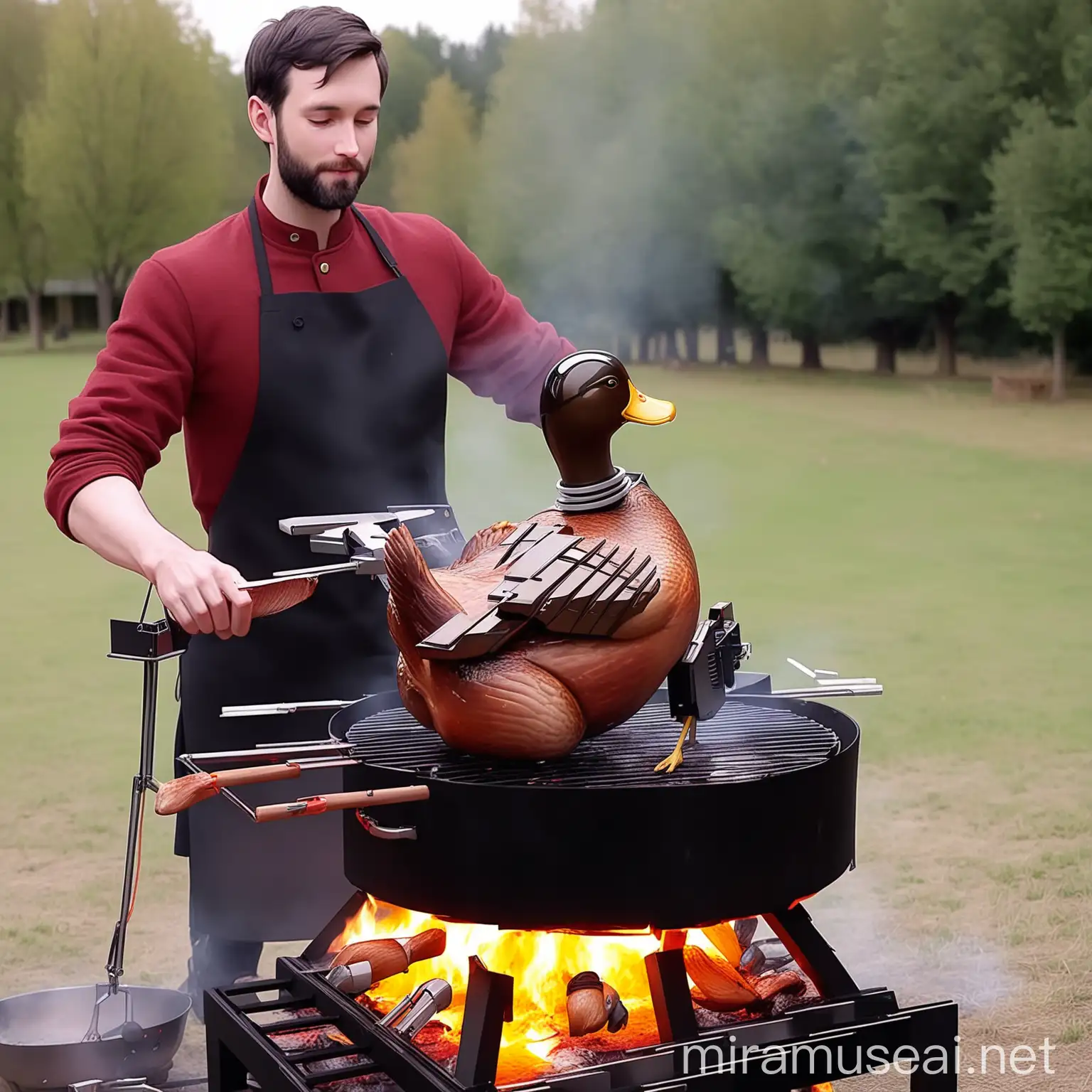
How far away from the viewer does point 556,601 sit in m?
2.61

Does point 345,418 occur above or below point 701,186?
below

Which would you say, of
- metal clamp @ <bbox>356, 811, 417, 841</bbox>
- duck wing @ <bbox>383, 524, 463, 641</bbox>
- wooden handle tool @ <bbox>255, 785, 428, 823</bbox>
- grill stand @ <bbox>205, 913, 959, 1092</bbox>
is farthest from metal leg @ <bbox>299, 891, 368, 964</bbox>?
duck wing @ <bbox>383, 524, 463, 641</bbox>

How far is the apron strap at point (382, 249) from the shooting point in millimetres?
3830

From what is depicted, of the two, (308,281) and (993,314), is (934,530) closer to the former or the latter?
(308,281)

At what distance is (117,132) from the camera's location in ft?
139

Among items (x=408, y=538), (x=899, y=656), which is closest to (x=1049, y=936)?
(x=408, y=538)

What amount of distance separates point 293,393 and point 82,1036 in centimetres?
173

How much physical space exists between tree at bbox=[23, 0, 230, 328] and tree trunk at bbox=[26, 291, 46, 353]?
1.59m

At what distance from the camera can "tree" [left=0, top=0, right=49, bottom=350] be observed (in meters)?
41.7

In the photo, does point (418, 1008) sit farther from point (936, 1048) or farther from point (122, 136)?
point (122, 136)

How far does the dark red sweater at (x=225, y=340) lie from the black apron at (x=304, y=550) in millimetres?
45

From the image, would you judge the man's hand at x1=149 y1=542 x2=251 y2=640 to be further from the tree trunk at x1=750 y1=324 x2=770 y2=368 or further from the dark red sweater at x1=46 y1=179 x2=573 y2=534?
the tree trunk at x1=750 y1=324 x2=770 y2=368

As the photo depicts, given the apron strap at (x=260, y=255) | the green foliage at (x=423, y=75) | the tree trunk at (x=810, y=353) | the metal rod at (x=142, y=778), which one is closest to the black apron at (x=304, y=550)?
the apron strap at (x=260, y=255)

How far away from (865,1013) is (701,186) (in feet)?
104
